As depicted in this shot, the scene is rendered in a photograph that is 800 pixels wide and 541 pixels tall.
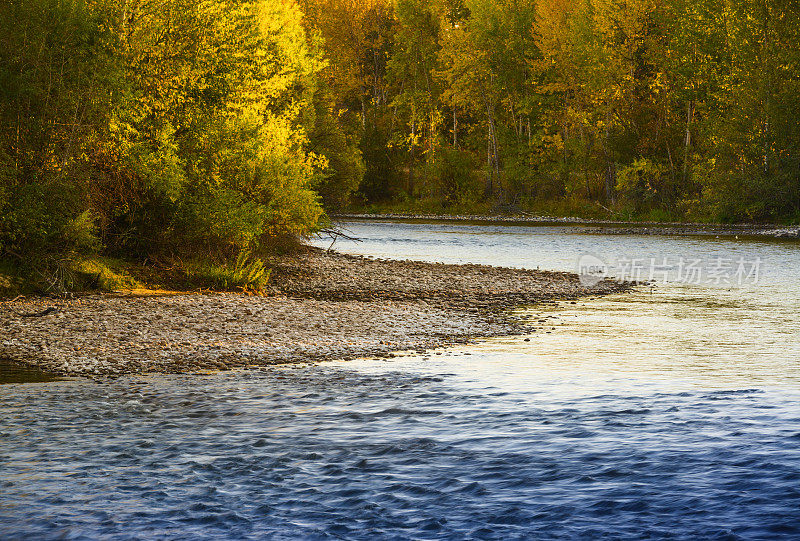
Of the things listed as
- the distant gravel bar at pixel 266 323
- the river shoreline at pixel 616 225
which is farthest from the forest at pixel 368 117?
the distant gravel bar at pixel 266 323

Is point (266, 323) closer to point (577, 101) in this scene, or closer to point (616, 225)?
point (616, 225)

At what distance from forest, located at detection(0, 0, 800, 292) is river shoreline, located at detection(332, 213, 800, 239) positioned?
6.22 ft

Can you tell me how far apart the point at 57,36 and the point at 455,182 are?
6498cm

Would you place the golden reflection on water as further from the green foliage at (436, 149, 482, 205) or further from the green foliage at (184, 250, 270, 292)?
the green foliage at (436, 149, 482, 205)

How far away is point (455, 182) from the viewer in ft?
291

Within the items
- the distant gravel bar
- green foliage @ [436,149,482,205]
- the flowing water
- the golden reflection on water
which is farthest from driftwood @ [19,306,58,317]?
green foliage @ [436,149,482,205]

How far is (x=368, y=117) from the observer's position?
93.4m

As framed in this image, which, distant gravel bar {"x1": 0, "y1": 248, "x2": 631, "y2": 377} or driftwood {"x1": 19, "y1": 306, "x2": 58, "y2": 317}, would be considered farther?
driftwood {"x1": 19, "y1": 306, "x2": 58, "y2": 317}

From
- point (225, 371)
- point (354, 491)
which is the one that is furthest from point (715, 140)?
point (354, 491)

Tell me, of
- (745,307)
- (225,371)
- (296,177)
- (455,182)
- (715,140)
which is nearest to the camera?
(225,371)

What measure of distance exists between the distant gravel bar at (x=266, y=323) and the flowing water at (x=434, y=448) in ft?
4.35

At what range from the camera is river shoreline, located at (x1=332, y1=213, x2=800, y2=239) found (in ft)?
196

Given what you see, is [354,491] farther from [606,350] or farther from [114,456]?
[606,350]

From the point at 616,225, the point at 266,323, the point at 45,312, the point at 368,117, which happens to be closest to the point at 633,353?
the point at 266,323
